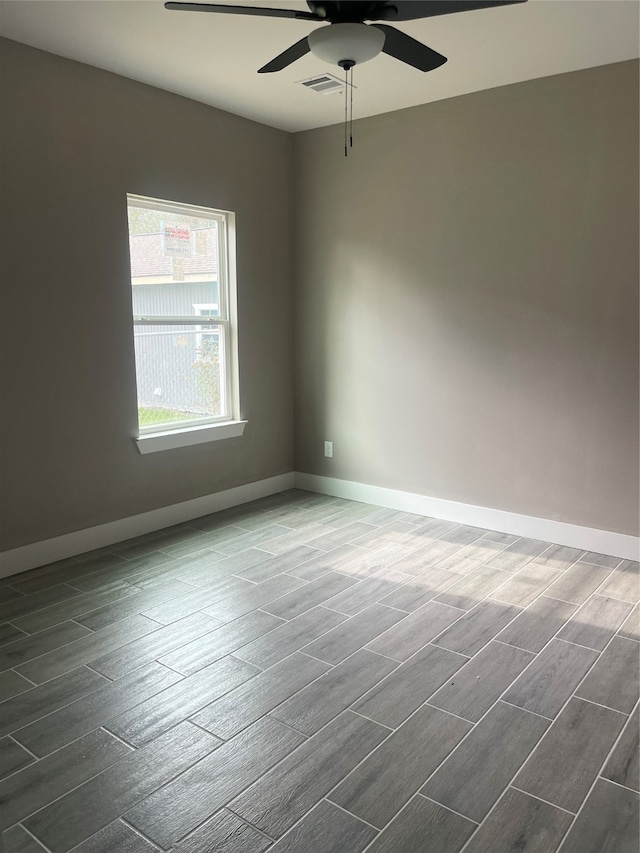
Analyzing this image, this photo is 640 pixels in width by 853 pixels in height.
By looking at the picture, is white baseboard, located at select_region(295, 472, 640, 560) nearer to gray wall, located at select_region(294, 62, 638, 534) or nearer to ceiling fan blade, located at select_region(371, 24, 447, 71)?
gray wall, located at select_region(294, 62, 638, 534)

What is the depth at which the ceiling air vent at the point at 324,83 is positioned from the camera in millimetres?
3760

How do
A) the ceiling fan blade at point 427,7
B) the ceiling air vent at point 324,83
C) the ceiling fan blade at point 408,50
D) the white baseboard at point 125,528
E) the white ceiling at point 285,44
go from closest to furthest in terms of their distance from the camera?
the ceiling fan blade at point 427,7
the ceiling fan blade at point 408,50
the white ceiling at point 285,44
the white baseboard at point 125,528
the ceiling air vent at point 324,83

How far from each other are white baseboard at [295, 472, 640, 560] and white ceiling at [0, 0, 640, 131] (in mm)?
2665

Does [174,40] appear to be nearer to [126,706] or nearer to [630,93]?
[630,93]

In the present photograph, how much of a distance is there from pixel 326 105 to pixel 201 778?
13.1 feet

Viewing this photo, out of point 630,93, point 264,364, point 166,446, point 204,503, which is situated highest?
point 630,93

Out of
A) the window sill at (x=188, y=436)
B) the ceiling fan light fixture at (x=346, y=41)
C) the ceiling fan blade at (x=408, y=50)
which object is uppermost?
the ceiling fan blade at (x=408, y=50)

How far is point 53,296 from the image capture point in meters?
3.61

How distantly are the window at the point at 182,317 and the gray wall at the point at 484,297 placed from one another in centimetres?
74

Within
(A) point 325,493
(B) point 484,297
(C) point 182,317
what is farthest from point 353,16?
(A) point 325,493

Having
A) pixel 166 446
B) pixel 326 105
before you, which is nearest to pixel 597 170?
pixel 326 105

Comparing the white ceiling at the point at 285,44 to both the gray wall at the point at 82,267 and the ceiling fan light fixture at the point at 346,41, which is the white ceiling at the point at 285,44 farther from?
the ceiling fan light fixture at the point at 346,41

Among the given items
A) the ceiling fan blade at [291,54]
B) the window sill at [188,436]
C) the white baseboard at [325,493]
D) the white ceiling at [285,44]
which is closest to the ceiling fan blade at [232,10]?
the ceiling fan blade at [291,54]

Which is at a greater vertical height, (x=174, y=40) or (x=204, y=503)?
(x=174, y=40)
